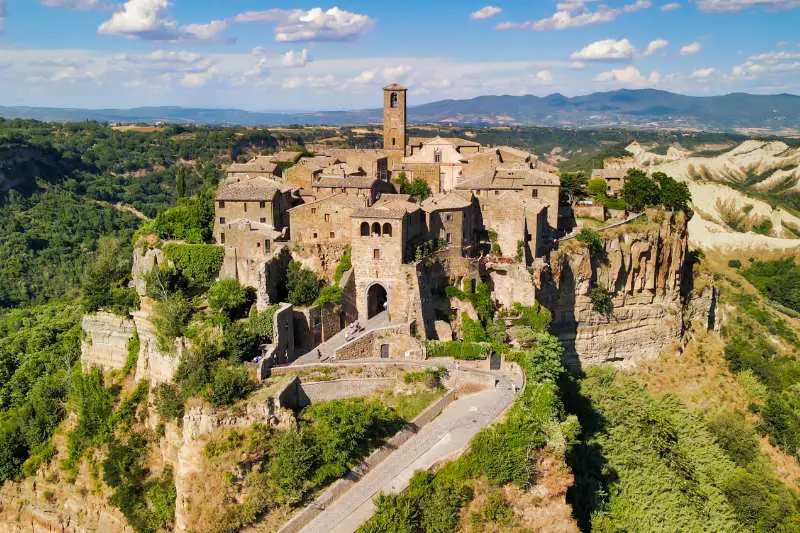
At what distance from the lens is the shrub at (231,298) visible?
3591cm

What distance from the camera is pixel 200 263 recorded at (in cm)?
3966

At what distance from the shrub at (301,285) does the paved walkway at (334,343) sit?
7.81ft

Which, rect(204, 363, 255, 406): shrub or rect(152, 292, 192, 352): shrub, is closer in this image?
rect(204, 363, 255, 406): shrub

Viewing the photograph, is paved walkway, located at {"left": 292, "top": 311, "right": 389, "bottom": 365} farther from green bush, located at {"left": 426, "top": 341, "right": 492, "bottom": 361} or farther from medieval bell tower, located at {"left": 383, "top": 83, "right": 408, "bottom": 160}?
medieval bell tower, located at {"left": 383, "top": 83, "right": 408, "bottom": 160}

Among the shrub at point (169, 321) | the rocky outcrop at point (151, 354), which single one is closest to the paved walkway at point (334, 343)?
the rocky outcrop at point (151, 354)

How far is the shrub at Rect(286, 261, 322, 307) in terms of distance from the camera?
3588 cm

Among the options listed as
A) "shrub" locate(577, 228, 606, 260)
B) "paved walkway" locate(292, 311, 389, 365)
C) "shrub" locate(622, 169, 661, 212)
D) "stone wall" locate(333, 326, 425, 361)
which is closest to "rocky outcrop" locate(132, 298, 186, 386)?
"paved walkway" locate(292, 311, 389, 365)

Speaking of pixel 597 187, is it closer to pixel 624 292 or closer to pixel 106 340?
pixel 624 292

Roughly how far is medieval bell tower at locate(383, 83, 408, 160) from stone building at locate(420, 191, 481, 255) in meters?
15.7

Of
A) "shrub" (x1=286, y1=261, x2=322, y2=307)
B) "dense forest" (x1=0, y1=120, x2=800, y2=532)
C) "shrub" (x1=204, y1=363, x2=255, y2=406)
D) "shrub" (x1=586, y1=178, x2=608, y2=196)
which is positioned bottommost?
"dense forest" (x1=0, y1=120, x2=800, y2=532)

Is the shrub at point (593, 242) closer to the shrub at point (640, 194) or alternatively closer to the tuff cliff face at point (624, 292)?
the tuff cliff face at point (624, 292)

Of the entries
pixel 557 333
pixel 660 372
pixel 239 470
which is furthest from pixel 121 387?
pixel 660 372

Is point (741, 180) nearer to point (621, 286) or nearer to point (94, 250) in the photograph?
Answer: point (621, 286)

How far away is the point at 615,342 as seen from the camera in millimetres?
52250
